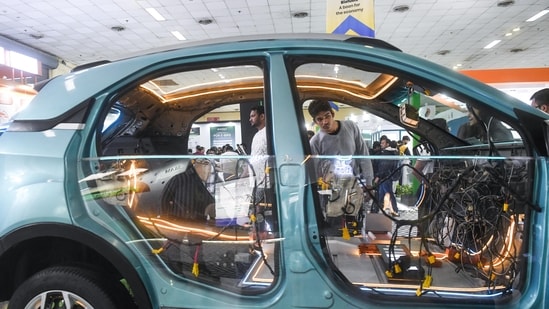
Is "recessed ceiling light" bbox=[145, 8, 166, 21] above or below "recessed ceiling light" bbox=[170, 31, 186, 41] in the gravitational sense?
below

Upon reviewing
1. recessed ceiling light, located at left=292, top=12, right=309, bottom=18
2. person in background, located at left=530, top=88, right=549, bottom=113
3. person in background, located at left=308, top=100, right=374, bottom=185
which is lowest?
person in background, located at left=308, top=100, right=374, bottom=185

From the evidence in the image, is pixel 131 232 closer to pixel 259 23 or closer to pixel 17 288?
pixel 17 288

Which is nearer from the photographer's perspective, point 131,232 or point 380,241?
point 131,232

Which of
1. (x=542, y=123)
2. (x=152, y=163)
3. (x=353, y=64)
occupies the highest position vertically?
(x=353, y=64)

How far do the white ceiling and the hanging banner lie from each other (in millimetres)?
5324

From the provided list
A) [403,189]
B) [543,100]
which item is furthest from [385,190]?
[543,100]

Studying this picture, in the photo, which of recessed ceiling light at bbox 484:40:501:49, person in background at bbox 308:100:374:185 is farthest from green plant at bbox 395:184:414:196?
recessed ceiling light at bbox 484:40:501:49

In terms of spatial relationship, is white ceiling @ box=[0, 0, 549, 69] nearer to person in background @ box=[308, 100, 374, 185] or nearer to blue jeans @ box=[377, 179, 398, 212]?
person in background @ box=[308, 100, 374, 185]

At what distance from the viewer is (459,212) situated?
2.12 metres

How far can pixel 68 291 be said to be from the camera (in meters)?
1.64

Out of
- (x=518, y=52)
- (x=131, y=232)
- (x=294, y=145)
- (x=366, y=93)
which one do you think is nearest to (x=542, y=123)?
(x=294, y=145)

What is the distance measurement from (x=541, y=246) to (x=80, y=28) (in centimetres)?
1147

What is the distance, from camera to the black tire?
1.63 meters

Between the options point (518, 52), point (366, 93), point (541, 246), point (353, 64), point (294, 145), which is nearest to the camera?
point (541, 246)
